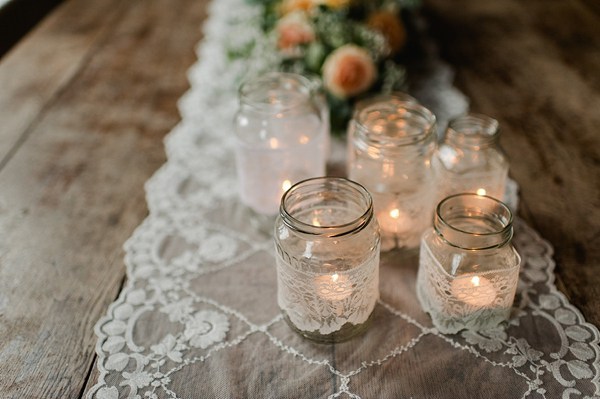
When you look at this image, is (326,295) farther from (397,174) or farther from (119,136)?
(119,136)

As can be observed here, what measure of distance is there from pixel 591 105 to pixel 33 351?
1226mm

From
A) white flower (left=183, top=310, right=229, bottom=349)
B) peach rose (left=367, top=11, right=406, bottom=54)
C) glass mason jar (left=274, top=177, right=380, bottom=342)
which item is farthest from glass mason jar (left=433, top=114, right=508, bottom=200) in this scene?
peach rose (left=367, top=11, right=406, bottom=54)

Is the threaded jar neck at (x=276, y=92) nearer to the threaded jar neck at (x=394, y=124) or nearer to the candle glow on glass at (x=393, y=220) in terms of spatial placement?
the threaded jar neck at (x=394, y=124)

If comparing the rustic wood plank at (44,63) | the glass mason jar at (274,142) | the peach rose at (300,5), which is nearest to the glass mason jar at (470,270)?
the glass mason jar at (274,142)

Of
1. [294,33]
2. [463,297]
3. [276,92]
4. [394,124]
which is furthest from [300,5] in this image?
[463,297]

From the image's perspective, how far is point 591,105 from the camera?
134 cm

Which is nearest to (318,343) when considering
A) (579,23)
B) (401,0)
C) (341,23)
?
(341,23)

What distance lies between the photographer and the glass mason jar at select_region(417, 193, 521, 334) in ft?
2.55

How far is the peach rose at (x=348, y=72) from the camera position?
1.22 metres

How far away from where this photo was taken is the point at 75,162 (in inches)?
47.6

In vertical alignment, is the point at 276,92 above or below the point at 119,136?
above

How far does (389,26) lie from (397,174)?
0.62 meters

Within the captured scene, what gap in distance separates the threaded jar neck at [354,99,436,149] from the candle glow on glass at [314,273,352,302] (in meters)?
0.25

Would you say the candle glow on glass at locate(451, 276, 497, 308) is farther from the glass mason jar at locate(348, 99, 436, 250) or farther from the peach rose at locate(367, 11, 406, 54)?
the peach rose at locate(367, 11, 406, 54)
